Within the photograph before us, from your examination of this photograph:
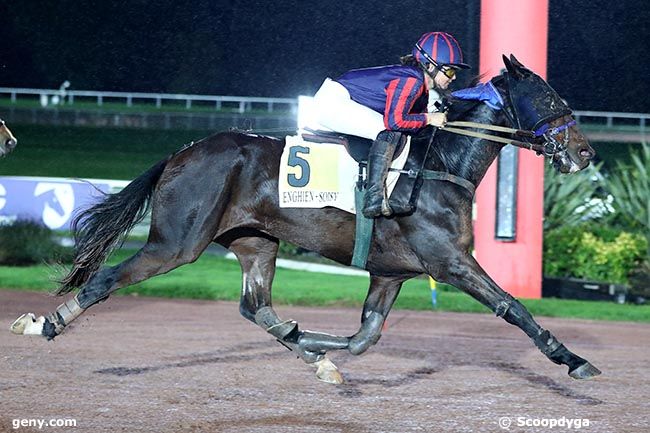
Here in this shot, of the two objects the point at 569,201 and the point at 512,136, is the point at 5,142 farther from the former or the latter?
the point at 569,201

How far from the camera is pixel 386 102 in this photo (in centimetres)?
557

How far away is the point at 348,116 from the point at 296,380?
1722mm

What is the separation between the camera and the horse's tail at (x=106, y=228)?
5.91 m

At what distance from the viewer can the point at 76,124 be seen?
89.2ft

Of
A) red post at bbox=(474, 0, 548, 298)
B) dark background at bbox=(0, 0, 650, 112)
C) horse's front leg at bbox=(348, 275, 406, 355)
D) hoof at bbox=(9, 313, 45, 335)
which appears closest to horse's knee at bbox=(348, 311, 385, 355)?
horse's front leg at bbox=(348, 275, 406, 355)

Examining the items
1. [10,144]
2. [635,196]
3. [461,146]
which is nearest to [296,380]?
[461,146]

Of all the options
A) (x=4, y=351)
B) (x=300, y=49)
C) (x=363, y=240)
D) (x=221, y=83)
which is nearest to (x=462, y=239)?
(x=363, y=240)

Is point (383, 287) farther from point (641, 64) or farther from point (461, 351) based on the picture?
point (641, 64)

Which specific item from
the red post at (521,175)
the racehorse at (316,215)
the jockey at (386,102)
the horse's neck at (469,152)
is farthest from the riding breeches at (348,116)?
the red post at (521,175)

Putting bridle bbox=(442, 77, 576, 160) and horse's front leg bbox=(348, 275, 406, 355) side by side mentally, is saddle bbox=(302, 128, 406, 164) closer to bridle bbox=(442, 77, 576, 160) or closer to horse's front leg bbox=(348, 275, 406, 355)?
bridle bbox=(442, 77, 576, 160)

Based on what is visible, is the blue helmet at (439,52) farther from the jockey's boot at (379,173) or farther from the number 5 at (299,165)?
the number 5 at (299,165)

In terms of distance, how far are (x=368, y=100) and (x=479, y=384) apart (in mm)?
1959
